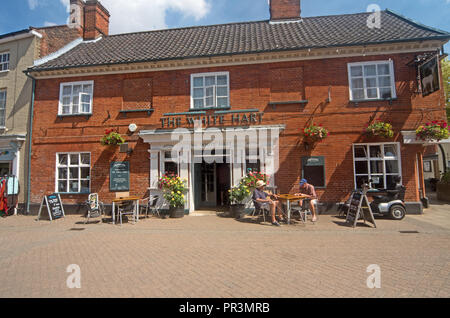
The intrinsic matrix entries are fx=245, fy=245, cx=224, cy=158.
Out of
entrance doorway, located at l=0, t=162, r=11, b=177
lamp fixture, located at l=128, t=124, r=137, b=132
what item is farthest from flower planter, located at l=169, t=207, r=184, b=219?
entrance doorway, located at l=0, t=162, r=11, b=177

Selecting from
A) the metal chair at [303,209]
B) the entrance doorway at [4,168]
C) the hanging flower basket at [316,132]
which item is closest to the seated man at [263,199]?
the metal chair at [303,209]

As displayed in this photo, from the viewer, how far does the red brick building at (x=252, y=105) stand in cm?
954

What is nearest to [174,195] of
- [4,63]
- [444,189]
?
[4,63]

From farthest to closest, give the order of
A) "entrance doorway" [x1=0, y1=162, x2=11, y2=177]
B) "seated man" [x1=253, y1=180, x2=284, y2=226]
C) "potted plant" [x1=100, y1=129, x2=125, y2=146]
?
"entrance doorway" [x1=0, y1=162, x2=11, y2=177], "potted plant" [x1=100, y1=129, x2=125, y2=146], "seated man" [x1=253, y1=180, x2=284, y2=226]

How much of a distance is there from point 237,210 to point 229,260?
456cm

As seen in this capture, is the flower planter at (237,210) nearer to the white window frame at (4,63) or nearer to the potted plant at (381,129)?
the potted plant at (381,129)

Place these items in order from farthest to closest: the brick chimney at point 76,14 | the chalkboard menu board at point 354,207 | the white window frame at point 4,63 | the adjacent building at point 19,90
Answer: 1. the brick chimney at point 76,14
2. the white window frame at point 4,63
3. the adjacent building at point 19,90
4. the chalkboard menu board at point 354,207

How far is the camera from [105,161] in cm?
1073

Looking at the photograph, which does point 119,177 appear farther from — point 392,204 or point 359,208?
point 392,204

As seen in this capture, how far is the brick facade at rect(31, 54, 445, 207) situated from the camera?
950cm

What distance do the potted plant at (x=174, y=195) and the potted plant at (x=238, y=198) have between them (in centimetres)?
198

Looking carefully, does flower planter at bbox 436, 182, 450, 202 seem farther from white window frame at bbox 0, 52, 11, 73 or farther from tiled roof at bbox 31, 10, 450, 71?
white window frame at bbox 0, 52, 11, 73

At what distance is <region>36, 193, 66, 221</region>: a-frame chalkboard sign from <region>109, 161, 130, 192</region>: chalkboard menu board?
6.62 ft
